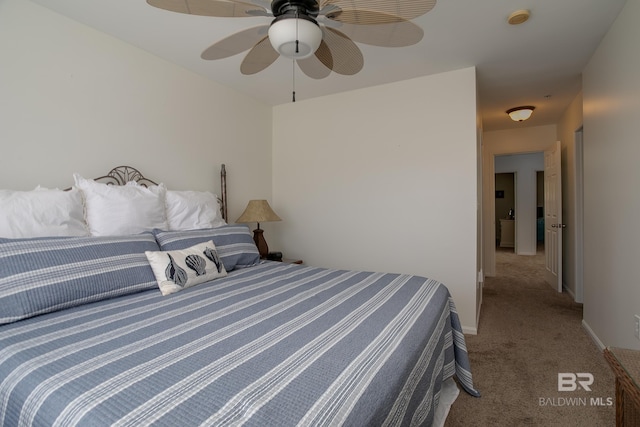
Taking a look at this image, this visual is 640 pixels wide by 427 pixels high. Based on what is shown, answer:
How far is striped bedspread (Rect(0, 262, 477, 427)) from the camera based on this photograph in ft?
2.46

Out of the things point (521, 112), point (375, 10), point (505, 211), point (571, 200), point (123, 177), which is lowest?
point (505, 211)

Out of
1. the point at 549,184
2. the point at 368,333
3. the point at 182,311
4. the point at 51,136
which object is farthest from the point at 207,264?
the point at 549,184

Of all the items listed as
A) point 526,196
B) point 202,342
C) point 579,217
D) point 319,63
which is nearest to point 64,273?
point 202,342

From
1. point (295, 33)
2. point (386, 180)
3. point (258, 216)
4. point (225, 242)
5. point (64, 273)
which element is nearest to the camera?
point (295, 33)

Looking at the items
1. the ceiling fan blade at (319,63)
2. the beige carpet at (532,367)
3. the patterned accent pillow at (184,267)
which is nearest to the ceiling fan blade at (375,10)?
the ceiling fan blade at (319,63)

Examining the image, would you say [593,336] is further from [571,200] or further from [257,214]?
[257,214]

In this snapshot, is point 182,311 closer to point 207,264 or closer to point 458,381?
point 207,264

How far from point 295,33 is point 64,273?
1.49 meters

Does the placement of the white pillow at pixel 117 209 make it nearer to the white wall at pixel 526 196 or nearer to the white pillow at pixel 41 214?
the white pillow at pixel 41 214

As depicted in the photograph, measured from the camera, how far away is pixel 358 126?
341cm

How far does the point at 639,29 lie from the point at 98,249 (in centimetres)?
326

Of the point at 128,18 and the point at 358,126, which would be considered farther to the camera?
the point at 358,126

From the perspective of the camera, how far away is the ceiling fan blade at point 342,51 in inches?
62.2

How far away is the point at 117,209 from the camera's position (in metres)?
1.97
